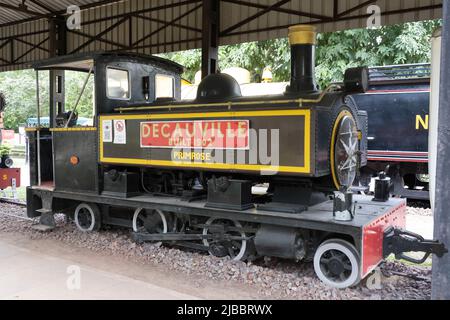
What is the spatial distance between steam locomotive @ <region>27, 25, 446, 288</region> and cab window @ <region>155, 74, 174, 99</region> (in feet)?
0.08

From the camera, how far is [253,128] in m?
4.73

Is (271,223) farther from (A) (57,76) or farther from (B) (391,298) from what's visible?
(A) (57,76)

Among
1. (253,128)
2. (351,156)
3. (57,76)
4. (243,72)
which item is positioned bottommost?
(351,156)

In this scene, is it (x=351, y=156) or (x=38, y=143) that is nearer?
(x=351, y=156)

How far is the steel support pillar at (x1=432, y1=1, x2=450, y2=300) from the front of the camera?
3.34m

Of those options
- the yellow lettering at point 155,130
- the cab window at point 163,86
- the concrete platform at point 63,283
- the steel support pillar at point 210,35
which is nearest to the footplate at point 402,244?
the concrete platform at point 63,283

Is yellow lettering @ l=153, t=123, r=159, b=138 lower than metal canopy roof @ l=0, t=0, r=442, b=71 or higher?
→ lower

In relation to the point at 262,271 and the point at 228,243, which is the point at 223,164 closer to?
the point at 228,243

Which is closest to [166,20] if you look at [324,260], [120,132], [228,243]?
[120,132]

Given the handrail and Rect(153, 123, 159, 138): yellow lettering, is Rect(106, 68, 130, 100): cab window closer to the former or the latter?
the handrail

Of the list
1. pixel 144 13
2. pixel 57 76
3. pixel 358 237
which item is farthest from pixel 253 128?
pixel 144 13

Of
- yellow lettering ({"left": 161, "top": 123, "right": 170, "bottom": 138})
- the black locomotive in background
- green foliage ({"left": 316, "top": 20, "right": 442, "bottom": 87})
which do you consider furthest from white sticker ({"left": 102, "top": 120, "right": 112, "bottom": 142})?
green foliage ({"left": 316, "top": 20, "right": 442, "bottom": 87})

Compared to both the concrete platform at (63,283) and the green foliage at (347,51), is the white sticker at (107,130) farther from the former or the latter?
the green foliage at (347,51)
